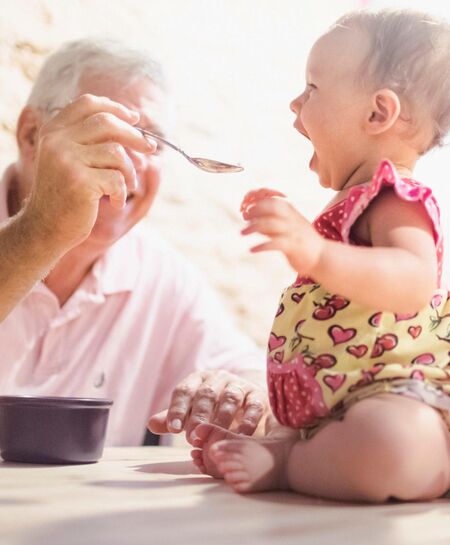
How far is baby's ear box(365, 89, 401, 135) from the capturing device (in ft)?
3.39

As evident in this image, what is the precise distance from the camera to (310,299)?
992mm

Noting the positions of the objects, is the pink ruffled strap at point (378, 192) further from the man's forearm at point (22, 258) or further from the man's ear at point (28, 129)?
the man's ear at point (28, 129)

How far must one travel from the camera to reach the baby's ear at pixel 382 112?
103 centimetres

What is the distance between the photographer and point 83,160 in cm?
112

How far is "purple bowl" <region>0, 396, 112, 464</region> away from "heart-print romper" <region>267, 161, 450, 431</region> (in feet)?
0.97

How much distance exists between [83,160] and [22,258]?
19cm

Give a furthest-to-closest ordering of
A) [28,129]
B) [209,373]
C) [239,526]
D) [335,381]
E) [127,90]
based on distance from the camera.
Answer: [28,129] < [127,90] < [209,373] < [335,381] < [239,526]

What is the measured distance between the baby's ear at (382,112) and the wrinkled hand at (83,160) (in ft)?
0.97

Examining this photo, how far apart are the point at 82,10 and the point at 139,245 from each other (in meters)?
1.80

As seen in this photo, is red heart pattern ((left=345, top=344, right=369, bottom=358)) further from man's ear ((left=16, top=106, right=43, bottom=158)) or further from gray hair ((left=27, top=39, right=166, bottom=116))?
man's ear ((left=16, top=106, right=43, bottom=158))

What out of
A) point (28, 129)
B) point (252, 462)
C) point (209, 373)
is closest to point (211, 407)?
point (209, 373)

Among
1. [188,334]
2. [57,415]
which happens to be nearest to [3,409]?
[57,415]

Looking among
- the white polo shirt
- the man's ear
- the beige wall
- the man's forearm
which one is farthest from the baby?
the beige wall

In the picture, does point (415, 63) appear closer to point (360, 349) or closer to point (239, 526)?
point (360, 349)
